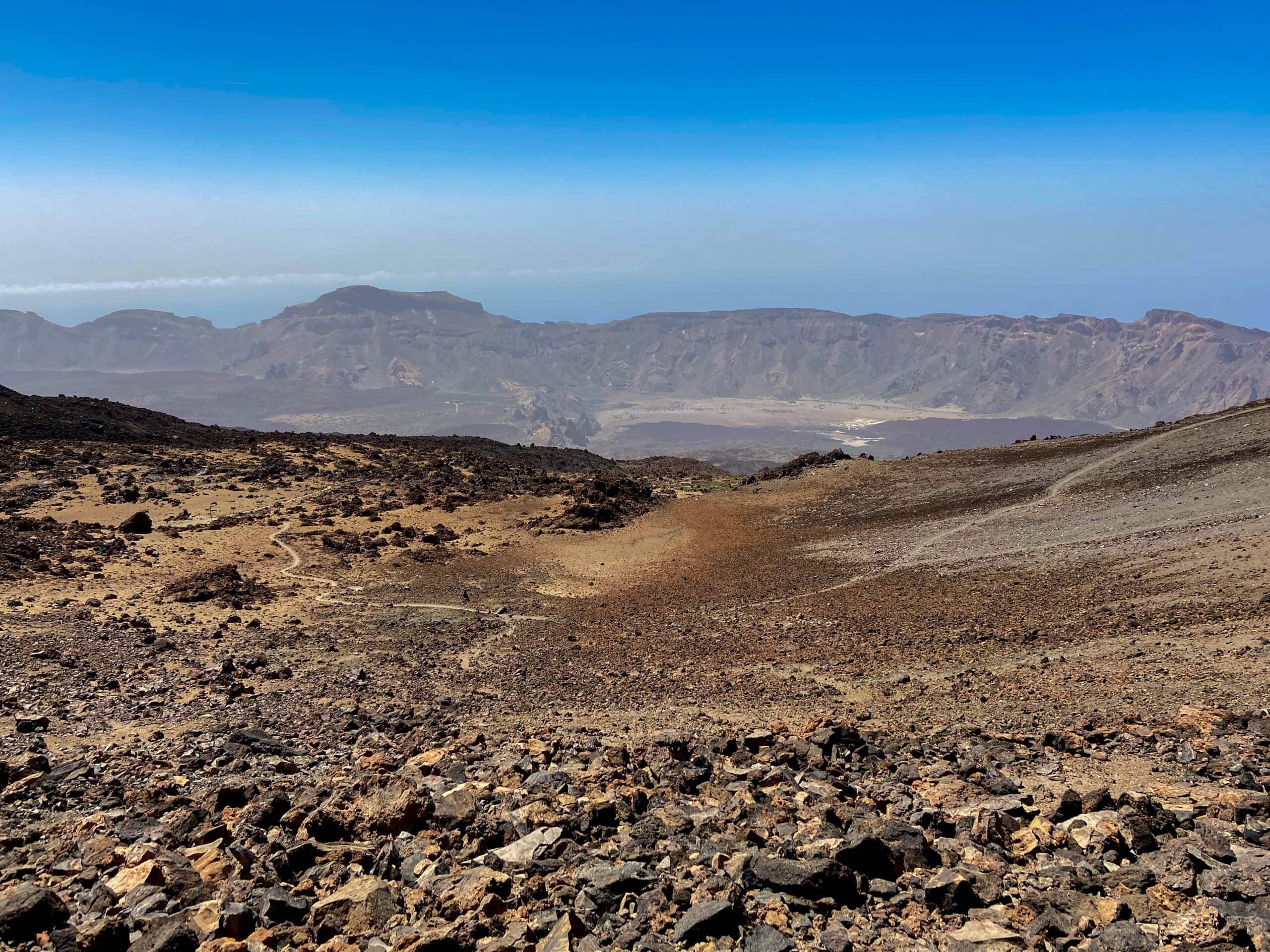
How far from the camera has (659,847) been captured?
22.0ft

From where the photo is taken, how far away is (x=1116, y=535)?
63.2 ft

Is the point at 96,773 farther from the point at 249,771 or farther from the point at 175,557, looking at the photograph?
the point at 175,557

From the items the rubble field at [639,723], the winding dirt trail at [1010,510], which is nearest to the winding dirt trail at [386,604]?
the rubble field at [639,723]

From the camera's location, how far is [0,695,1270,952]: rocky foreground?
5.49 meters

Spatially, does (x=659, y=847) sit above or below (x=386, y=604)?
Answer: above

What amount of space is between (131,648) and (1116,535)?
68.1ft

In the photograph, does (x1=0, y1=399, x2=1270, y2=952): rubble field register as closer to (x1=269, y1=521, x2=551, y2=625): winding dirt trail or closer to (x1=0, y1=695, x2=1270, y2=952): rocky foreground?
(x1=0, y1=695, x2=1270, y2=952): rocky foreground

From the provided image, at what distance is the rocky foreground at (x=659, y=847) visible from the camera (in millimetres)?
5488

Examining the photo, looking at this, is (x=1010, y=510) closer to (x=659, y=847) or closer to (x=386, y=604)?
(x=386, y=604)

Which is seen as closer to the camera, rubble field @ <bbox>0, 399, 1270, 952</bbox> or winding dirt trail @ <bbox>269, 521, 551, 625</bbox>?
rubble field @ <bbox>0, 399, 1270, 952</bbox>

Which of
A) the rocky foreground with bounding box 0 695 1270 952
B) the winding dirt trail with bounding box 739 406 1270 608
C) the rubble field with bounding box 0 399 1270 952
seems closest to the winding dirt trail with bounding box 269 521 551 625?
the rubble field with bounding box 0 399 1270 952

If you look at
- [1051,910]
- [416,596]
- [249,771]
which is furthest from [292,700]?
[1051,910]

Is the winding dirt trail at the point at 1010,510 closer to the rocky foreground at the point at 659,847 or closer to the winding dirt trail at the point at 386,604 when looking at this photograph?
the winding dirt trail at the point at 386,604

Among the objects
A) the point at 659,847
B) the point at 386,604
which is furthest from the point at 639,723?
the point at 386,604
